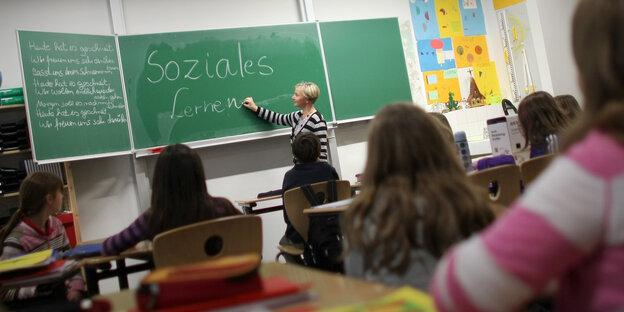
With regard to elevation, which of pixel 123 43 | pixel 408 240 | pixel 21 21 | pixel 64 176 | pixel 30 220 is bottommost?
pixel 408 240

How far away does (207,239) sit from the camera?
197cm

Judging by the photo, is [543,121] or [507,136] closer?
[543,121]

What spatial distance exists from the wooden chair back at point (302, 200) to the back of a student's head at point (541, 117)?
1061 mm

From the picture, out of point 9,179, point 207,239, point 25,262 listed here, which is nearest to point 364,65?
point 9,179

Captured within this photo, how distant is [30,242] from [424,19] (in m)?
4.98

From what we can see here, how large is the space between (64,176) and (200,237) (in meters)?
2.94

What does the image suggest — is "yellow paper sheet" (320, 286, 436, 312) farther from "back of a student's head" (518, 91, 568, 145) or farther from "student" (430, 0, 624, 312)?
"back of a student's head" (518, 91, 568, 145)

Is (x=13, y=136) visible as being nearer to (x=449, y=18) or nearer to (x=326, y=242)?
(x=326, y=242)

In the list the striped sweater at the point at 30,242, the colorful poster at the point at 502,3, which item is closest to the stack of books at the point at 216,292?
the striped sweater at the point at 30,242

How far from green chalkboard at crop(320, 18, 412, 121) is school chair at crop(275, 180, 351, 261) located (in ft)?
7.09

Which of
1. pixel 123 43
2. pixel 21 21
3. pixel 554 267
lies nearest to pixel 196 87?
pixel 123 43

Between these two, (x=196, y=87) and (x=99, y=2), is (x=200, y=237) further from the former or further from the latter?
(x=99, y=2)

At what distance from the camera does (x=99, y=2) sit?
4.96m

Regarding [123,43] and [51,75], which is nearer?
[51,75]
